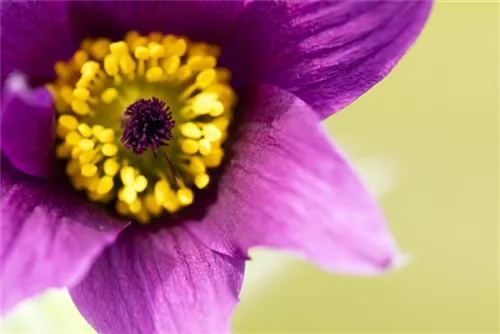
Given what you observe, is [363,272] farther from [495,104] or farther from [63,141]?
[495,104]

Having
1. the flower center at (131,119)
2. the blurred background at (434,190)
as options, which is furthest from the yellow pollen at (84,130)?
the blurred background at (434,190)

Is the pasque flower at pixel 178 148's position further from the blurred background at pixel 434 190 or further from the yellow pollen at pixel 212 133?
the blurred background at pixel 434 190

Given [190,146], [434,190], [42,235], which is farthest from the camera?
[434,190]

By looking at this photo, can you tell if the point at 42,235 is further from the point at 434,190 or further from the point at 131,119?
the point at 434,190

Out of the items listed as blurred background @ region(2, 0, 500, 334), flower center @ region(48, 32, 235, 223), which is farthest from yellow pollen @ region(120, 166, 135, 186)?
blurred background @ region(2, 0, 500, 334)

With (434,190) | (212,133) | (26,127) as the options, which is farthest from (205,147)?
(434,190)

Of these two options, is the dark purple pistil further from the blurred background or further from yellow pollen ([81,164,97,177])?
the blurred background
